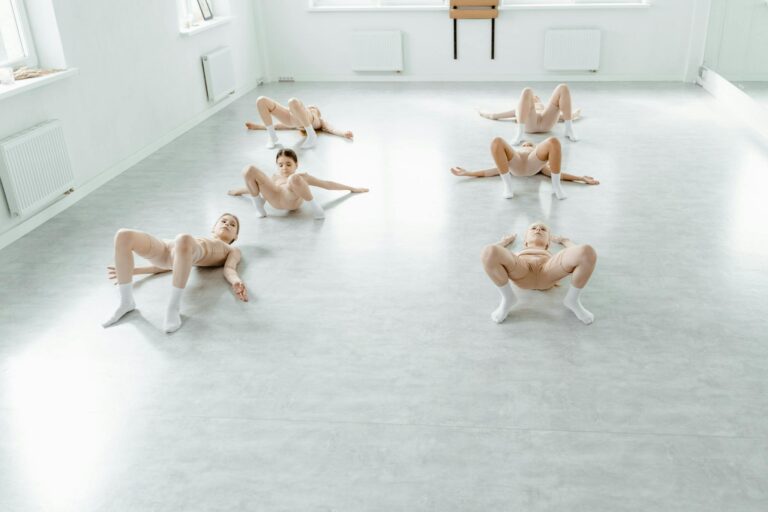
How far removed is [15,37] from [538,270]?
177 inches

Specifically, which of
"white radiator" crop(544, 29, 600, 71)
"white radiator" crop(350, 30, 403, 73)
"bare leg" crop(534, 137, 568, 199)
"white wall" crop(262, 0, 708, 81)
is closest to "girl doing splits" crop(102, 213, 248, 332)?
"bare leg" crop(534, 137, 568, 199)

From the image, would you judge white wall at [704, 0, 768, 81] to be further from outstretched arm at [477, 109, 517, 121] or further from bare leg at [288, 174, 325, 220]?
bare leg at [288, 174, 325, 220]

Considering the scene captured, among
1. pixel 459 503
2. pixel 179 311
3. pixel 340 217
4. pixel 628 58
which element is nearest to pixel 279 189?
pixel 340 217

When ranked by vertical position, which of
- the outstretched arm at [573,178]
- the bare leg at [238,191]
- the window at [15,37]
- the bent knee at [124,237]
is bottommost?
the outstretched arm at [573,178]

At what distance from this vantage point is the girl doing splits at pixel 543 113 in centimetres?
677

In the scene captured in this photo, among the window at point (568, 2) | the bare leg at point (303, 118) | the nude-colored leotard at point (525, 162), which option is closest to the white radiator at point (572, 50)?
the window at point (568, 2)

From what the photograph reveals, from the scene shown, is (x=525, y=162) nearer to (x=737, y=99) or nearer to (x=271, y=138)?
(x=271, y=138)

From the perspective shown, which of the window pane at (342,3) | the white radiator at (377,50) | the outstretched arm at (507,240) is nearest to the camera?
the outstretched arm at (507,240)

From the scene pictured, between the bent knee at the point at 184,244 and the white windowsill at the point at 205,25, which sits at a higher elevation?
the white windowsill at the point at 205,25

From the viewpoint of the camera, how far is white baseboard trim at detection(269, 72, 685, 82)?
9.34 metres

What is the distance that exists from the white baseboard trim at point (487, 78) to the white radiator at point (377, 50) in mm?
154

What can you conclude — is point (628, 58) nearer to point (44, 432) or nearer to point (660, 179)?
point (660, 179)

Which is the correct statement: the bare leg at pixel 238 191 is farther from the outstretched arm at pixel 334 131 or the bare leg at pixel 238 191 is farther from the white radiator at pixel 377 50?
the white radiator at pixel 377 50

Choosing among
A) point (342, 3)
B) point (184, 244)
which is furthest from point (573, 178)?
point (342, 3)
